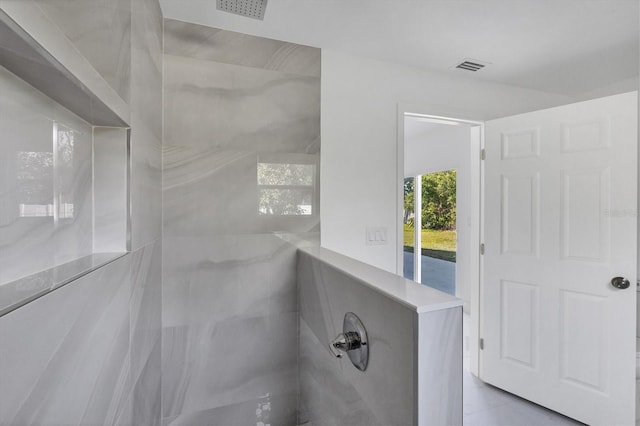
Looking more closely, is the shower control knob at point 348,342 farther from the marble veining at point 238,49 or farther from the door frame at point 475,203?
the marble veining at point 238,49

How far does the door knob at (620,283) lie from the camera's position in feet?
5.78

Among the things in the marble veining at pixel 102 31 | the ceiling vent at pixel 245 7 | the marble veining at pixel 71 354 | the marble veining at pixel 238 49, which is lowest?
the marble veining at pixel 71 354

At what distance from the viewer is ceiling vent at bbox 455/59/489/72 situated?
2.11 m

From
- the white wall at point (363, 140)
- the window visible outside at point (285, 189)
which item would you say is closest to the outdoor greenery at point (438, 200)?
the white wall at point (363, 140)

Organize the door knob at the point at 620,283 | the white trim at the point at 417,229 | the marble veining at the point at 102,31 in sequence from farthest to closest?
the white trim at the point at 417,229, the door knob at the point at 620,283, the marble veining at the point at 102,31

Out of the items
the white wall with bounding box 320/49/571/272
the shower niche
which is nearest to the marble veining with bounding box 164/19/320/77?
the white wall with bounding box 320/49/571/272

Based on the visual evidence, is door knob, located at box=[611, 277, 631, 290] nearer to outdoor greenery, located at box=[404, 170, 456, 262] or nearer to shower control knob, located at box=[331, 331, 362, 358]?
shower control knob, located at box=[331, 331, 362, 358]

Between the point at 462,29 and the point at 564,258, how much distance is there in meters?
1.63

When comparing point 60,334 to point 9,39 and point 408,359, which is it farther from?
point 408,359

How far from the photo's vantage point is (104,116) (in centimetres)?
82

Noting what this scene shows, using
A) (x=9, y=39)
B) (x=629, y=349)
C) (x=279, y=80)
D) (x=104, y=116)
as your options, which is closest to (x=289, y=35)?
(x=279, y=80)

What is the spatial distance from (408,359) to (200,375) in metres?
1.43

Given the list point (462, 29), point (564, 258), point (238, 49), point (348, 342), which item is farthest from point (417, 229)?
point (348, 342)

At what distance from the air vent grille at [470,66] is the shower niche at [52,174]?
2.21 metres
